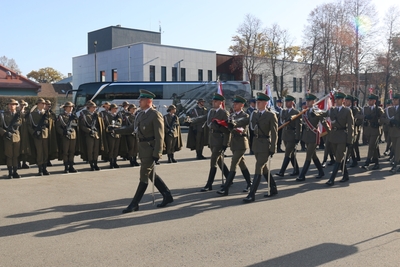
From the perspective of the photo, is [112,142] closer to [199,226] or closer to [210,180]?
[210,180]

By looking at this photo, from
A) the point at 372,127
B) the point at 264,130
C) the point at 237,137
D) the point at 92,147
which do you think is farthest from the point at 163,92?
the point at 264,130

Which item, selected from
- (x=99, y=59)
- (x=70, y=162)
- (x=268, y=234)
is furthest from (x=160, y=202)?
(x=99, y=59)

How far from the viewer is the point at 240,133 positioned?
867cm

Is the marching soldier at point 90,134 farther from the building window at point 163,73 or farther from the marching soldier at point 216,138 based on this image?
the building window at point 163,73

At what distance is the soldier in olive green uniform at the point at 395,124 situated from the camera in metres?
11.4

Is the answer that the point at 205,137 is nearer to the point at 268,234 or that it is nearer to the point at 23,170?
the point at 23,170

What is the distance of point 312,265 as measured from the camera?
4828 millimetres

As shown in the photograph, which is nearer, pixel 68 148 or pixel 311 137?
pixel 311 137

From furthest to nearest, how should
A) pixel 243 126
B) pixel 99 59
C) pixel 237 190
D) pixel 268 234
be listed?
pixel 99 59
pixel 237 190
pixel 243 126
pixel 268 234

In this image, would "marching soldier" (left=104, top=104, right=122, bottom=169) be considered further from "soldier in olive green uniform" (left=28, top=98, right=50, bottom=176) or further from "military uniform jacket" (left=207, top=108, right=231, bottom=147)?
"military uniform jacket" (left=207, top=108, right=231, bottom=147)

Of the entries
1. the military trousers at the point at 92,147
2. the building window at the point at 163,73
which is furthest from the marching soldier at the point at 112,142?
the building window at the point at 163,73

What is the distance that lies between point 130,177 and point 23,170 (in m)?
3.30

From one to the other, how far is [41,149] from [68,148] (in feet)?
2.40

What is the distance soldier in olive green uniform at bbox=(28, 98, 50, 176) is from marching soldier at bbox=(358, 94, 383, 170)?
8.51 meters
